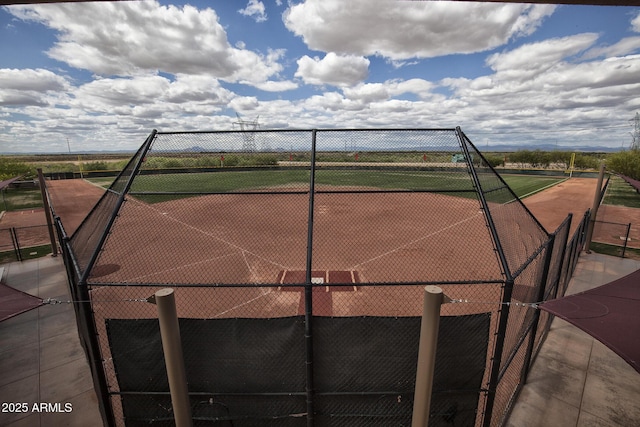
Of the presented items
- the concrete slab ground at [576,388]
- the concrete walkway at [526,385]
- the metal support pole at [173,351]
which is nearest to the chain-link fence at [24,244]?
the concrete walkway at [526,385]

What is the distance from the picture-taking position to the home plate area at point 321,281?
837 cm

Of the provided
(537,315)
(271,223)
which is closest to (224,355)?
(537,315)

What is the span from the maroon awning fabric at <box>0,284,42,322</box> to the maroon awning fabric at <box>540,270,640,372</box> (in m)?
6.37

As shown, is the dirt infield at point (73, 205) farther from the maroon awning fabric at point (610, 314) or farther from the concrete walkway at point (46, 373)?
the maroon awning fabric at point (610, 314)

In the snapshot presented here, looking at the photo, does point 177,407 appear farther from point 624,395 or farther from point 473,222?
point 473,222

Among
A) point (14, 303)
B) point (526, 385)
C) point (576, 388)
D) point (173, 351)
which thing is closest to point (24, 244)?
point (14, 303)

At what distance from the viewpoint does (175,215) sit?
2048cm

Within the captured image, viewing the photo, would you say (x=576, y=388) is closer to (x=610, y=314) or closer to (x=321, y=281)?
(x=610, y=314)

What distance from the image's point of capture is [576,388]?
547 cm

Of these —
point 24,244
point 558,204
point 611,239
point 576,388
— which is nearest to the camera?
point 576,388

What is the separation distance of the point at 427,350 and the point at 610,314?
2.33m

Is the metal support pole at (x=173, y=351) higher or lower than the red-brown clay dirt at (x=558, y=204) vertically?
higher

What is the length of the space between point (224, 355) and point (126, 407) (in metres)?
1.49

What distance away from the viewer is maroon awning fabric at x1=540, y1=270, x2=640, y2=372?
3016mm
